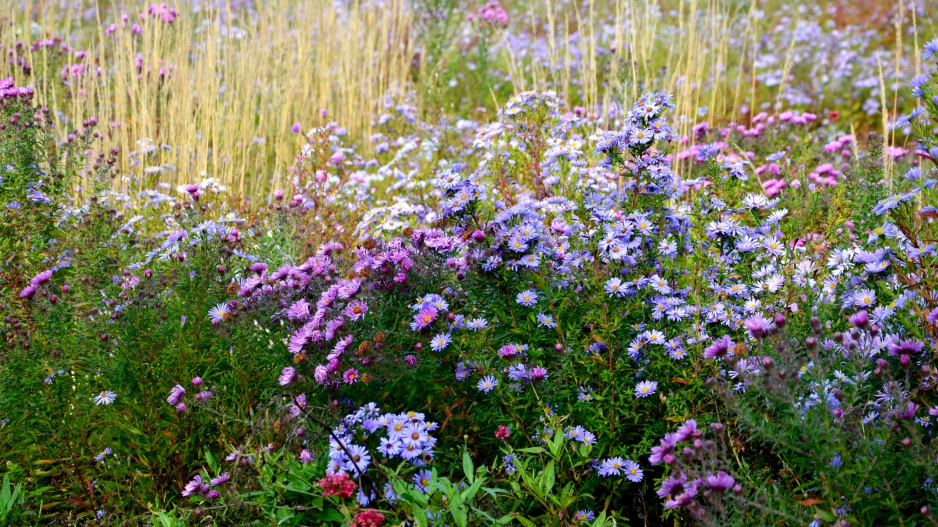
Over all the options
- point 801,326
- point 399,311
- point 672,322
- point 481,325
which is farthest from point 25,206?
point 801,326

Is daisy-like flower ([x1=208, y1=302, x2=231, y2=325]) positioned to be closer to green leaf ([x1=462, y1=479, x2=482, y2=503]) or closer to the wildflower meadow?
the wildflower meadow

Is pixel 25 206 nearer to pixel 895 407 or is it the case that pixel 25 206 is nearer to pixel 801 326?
pixel 801 326

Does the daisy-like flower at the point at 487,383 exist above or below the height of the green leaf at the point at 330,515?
above

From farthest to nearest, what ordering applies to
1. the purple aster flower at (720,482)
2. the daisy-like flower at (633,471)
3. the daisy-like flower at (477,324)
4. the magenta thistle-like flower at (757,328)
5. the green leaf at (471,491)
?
the daisy-like flower at (477,324)
the daisy-like flower at (633,471)
the green leaf at (471,491)
the magenta thistle-like flower at (757,328)
the purple aster flower at (720,482)

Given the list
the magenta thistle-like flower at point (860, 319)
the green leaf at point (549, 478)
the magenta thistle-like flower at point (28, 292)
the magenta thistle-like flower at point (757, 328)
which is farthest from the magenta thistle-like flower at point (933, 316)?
the magenta thistle-like flower at point (28, 292)

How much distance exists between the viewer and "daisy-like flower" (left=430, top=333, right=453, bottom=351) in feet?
6.39

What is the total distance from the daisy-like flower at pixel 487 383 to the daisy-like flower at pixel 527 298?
24 cm

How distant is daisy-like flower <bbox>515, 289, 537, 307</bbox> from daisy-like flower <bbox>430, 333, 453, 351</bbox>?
0.24 m

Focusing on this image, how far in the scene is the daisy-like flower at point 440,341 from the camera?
76.7 inches

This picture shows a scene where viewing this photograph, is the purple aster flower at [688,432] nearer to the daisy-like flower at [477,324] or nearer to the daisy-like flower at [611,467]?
the daisy-like flower at [611,467]

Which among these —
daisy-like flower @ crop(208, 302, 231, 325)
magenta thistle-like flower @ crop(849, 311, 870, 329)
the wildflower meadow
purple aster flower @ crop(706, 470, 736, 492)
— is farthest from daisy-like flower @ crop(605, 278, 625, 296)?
daisy-like flower @ crop(208, 302, 231, 325)

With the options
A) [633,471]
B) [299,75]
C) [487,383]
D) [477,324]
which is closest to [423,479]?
[487,383]

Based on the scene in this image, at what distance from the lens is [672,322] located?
81.4 inches

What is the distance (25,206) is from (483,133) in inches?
77.6
